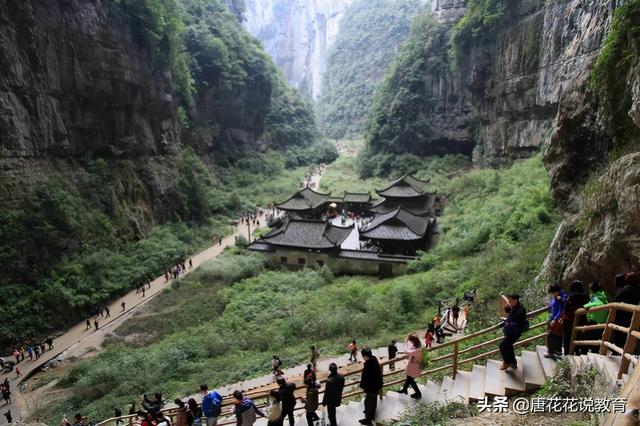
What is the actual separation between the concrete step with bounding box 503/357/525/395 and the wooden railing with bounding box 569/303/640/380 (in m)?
0.90

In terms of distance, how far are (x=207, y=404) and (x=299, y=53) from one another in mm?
170169

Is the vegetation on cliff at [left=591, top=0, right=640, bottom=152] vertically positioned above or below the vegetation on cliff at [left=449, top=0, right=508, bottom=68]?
below

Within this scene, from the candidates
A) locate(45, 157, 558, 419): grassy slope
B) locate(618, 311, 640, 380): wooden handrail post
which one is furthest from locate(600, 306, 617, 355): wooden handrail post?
locate(45, 157, 558, 419): grassy slope

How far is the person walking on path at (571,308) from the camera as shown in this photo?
6960 mm

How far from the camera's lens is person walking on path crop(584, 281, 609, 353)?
659cm

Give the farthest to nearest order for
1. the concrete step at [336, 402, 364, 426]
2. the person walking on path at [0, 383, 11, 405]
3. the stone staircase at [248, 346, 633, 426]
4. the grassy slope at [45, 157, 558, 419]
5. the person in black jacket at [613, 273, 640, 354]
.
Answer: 1. the person walking on path at [0, 383, 11, 405]
2. the grassy slope at [45, 157, 558, 419]
3. the concrete step at [336, 402, 364, 426]
4. the stone staircase at [248, 346, 633, 426]
5. the person in black jacket at [613, 273, 640, 354]

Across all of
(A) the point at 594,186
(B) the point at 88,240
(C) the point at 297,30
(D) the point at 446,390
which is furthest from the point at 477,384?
(C) the point at 297,30

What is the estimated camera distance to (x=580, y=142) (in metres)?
13.0

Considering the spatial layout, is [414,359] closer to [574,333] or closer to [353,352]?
[574,333]

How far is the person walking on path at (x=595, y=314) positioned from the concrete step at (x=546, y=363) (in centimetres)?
63

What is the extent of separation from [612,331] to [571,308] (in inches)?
26.3

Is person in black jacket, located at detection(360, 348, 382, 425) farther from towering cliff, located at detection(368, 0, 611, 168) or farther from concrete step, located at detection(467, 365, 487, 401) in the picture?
towering cliff, located at detection(368, 0, 611, 168)

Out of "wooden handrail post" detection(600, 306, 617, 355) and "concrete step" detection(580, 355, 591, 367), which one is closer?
"wooden handrail post" detection(600, 306, 617, 355)

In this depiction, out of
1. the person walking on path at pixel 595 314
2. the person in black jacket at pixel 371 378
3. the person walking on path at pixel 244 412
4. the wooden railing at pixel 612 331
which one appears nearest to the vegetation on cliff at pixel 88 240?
the person walking on path at pixel 244 412
